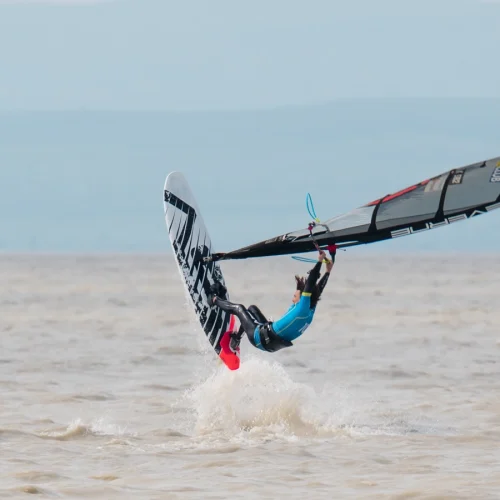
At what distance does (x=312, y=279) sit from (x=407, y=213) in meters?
1.28

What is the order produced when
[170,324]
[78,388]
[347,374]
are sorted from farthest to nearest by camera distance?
[170,324] < [347,374] < [78,388]

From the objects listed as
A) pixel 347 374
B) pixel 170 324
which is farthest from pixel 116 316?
pixel 347 374

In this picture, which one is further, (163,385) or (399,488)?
(163,385)

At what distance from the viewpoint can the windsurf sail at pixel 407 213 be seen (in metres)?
12.3

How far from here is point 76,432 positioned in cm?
1291

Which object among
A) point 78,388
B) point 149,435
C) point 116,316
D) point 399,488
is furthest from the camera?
point 116,316

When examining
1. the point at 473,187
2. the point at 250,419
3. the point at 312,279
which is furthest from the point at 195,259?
the point at 473,187

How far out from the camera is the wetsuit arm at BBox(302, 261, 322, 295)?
1217 centimetres

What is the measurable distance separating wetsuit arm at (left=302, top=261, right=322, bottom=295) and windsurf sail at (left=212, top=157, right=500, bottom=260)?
477mm

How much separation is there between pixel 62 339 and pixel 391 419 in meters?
12.2

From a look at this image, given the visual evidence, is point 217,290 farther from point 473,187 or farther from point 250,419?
point 473,187

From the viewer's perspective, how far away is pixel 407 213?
12.6m

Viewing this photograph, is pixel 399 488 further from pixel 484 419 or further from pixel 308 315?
pixel 484 419

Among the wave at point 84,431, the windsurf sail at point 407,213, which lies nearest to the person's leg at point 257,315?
the windsurf sail at point 407,213
